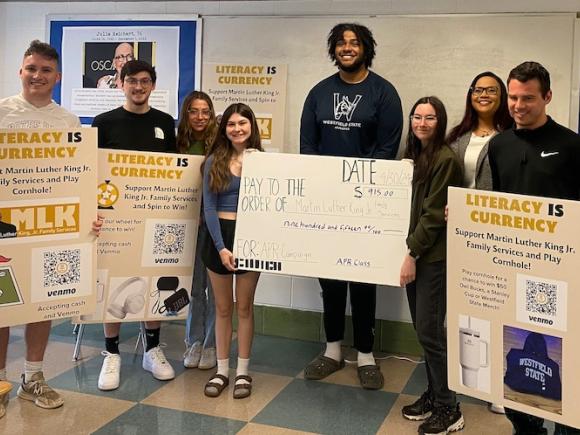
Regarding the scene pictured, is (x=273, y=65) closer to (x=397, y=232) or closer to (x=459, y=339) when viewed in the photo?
(x=397, y=232)

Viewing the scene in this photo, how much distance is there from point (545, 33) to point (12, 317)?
3.09 meters

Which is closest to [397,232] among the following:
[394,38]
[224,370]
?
[224,370]

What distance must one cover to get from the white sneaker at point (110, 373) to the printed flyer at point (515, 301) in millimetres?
1714

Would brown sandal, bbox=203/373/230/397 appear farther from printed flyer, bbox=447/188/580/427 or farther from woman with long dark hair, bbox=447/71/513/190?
woman with long dark hair, bbox=447/71/513/190

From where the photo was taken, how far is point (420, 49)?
370 cm

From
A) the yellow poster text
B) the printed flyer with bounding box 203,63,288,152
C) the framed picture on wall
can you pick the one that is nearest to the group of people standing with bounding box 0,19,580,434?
the yellow poster text

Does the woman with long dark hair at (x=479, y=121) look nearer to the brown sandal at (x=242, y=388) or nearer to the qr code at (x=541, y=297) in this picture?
the qr code at (x=541, y=297)

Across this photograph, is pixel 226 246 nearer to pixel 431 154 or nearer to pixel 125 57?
pixel 431 154

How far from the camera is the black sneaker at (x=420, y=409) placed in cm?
296

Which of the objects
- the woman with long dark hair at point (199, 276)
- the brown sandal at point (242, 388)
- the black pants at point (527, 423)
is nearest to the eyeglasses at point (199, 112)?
the woman with long dark hair at point (199, 276)

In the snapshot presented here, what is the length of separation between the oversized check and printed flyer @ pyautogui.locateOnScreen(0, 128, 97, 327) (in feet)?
2.39

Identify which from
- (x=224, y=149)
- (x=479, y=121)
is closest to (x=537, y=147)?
(x=479, y=121)

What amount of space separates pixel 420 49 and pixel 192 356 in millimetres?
2206

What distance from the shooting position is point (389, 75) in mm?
3760
